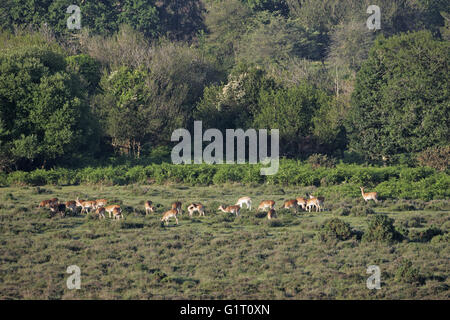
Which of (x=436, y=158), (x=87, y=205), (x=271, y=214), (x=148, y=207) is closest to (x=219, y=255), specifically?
(x=271, y=214)

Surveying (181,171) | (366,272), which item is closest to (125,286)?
(366,272)

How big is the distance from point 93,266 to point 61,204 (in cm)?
812

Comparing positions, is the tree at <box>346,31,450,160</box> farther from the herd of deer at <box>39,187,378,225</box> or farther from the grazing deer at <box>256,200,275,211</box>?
the grazing deer at <box>256,200,275,211</box>

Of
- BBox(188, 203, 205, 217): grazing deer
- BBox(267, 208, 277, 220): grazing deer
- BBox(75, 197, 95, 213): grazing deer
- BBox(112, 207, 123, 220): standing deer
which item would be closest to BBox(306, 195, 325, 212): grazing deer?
BBox(267, 208, 277, 220): grazing deer

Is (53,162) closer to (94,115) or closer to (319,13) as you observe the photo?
(94,115)

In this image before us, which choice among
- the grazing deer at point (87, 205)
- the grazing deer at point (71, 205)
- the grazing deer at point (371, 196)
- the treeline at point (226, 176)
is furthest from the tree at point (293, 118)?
the grazing deer at point (71, 205)

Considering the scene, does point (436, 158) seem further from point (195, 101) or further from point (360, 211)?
point (195, 101)

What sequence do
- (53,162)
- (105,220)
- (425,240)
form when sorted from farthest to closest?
(53,162) → (105,220) → (425,240)

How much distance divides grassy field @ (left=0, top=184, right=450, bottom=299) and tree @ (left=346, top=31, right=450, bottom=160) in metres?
11.1

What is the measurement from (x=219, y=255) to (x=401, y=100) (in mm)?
24028

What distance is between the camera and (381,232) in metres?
23.4

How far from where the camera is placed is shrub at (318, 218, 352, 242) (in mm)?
23828

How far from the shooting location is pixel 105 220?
86.5ft

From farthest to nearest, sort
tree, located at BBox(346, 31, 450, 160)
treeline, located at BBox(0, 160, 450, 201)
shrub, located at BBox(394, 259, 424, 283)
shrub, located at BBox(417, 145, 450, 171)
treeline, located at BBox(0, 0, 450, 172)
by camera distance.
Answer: tree, located at BBox(346, 31, 450, 160) → shrub, located at BBox(417, 145, 450, 171) → treeline, located at BBox(0, 0, 450, 172) → treeline, located at BBox(0, 160, 450, 201) → shrub, located at BBox(394, 259, 424, 283)
